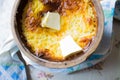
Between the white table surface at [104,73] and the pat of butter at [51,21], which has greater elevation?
the pat of butter at [51,21]

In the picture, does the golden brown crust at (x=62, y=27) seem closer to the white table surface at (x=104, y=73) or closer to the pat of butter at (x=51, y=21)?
the pat of butter at (x=51, y=21)

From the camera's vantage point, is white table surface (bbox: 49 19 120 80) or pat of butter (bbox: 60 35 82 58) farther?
white table surface (bbox: 49 19 120 80)

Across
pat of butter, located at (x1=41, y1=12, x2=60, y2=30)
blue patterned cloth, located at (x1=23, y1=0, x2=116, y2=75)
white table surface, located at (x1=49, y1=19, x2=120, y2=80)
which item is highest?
pat of butter, located at (x1=41, y1=12, x2=60, y2=30)

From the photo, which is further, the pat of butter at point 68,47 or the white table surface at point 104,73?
the white table surface at point 104,73

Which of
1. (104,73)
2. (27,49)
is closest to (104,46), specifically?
(104,73)

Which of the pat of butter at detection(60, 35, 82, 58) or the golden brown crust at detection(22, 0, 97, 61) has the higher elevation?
the golden brown crust at detection(22, 0, 97, 61)

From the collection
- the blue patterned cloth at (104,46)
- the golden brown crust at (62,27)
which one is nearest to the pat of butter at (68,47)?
the golden brown crust at (62,27)

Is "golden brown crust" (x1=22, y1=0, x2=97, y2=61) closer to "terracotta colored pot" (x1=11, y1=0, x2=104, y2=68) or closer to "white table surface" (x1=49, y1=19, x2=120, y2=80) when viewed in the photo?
"terracotta colored pot" (x1=11, y1=0, x2=104, y2=68)

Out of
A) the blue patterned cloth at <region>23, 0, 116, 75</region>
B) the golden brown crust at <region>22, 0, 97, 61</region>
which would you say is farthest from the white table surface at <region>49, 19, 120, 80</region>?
the golden brown crust at <region>22, 0, 97, 61</region>
